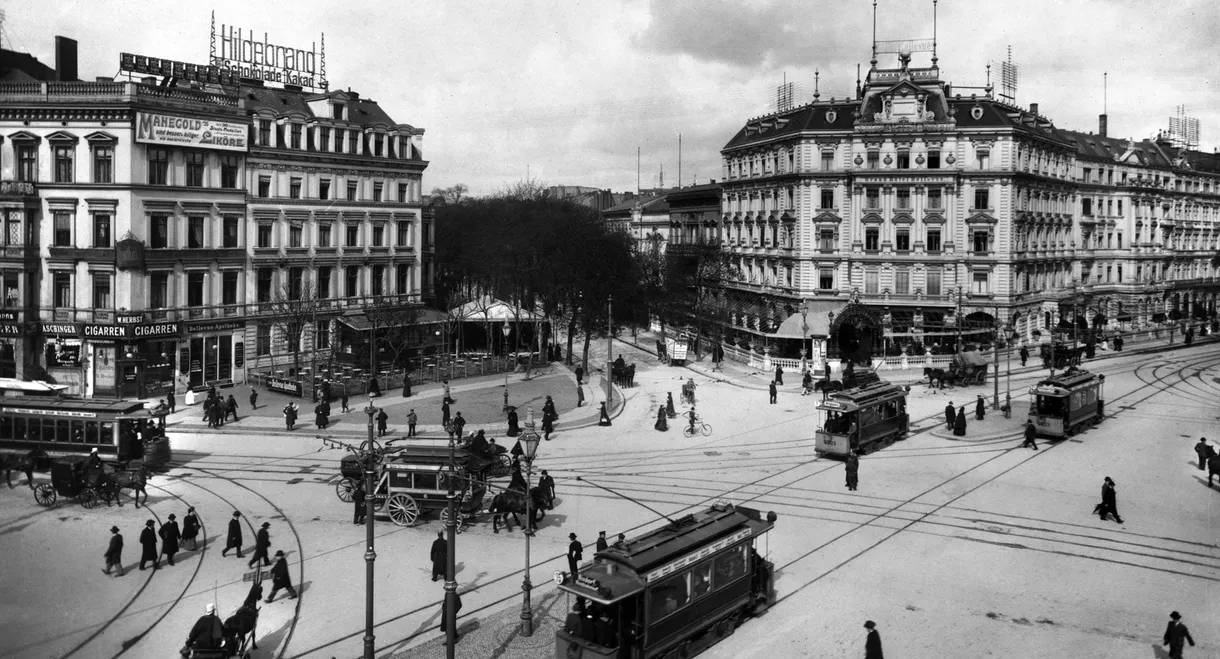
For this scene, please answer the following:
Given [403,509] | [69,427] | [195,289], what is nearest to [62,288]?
[195,289]

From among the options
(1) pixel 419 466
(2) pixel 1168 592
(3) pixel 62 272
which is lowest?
(2) pixel 1168 592

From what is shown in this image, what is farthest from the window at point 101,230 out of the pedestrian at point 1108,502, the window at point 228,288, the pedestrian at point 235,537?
the pedestrian at point 1108,502

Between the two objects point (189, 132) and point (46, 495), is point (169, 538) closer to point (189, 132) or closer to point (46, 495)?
point (46, 495)

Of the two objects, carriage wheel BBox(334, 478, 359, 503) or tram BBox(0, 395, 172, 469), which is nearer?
carriage wheel BBox(334, 478, 359, 503)

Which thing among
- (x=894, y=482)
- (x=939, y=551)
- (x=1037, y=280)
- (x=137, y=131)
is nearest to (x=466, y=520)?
(x=939, y=551)

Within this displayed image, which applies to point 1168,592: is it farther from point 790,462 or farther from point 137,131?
point 137,131

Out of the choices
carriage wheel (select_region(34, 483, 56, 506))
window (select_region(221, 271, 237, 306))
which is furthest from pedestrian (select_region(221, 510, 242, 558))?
window (select_region(221, 271, 237, 306))

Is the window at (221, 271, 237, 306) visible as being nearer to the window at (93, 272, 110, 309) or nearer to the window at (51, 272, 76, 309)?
the window at (93, 272, 110, 309)
